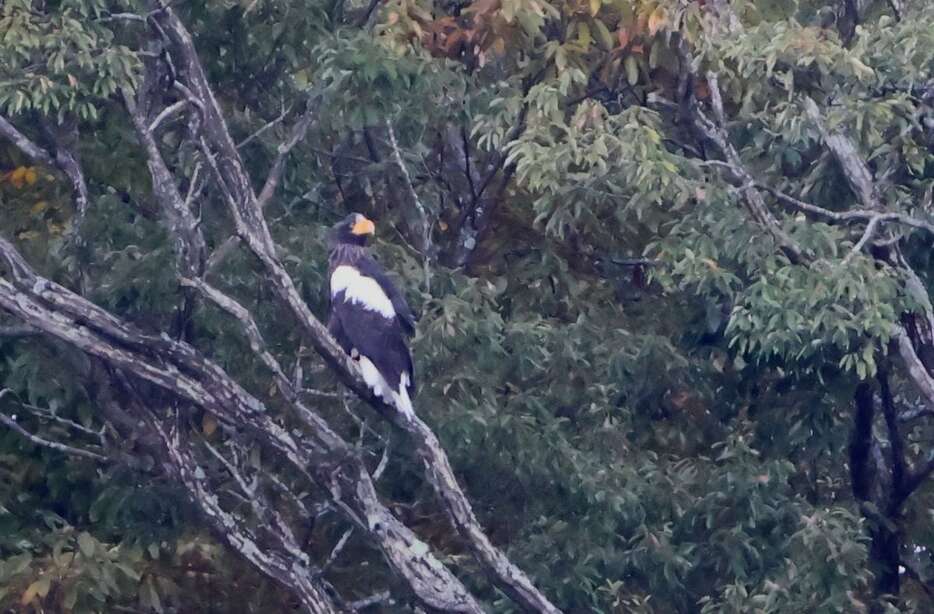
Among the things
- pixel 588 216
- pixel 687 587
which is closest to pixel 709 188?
pixel 588 216

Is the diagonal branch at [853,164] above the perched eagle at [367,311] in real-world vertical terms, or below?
above

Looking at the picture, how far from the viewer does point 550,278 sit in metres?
7.62

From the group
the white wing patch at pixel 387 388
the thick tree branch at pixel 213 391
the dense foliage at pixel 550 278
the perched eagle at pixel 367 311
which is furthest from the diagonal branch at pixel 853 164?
the thick tree branch at pixel 213 391

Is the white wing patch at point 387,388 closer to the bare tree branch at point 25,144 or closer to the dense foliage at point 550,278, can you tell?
the dense foliage at point 550,278

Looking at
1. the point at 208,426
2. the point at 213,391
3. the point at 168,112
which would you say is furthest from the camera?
the point at 208,426

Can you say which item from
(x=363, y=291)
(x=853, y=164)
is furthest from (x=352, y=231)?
(x=853, y=164)

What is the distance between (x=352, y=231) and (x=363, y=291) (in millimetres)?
341

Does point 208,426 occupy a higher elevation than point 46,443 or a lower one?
lower

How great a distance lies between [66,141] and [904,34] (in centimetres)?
332

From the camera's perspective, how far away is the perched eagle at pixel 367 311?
6750 mm

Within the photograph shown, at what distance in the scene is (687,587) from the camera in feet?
24.1

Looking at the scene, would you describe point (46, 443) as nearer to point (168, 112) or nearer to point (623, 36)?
point (168, 112)

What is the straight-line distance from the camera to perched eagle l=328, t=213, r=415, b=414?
6750mm

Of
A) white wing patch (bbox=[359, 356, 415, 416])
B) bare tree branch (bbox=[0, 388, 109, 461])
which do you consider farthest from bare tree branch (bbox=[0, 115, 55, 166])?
white wing patch (bbox=[359, 356, 415, 416])
